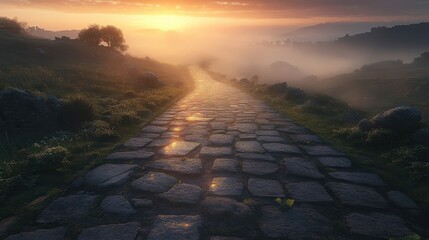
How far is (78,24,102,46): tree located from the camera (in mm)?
50844

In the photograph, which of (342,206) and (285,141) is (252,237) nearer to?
(342,206)

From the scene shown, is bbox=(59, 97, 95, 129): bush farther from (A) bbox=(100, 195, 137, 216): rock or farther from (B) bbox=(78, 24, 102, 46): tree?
(B) bbox=(78, 24, 102, 46): tree

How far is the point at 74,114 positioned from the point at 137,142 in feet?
9.47

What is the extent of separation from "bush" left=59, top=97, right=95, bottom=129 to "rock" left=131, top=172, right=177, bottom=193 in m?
4.74

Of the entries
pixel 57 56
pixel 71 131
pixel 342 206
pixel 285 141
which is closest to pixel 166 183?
pixel 342 206

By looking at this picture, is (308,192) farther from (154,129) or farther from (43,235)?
(154,129)

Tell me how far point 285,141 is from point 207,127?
237 centimetres

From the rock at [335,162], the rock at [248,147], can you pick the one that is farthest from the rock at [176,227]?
the rock at [335,162]

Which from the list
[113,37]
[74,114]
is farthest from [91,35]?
[74,114]

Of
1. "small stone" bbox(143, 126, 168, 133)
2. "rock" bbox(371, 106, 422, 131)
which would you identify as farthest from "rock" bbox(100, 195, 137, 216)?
"rock" bbox(371, 106, 422, 131)

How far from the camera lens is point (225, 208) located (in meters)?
3.96

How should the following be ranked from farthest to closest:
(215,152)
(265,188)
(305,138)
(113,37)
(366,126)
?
Result: (113,37)
(366,126)
(305,138)
(215,152)
(265,188)

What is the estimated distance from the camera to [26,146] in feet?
23.2

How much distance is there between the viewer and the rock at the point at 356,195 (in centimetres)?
429
